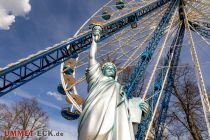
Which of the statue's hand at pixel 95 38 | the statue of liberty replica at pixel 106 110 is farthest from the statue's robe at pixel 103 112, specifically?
the statue's hand at pixel 95 38

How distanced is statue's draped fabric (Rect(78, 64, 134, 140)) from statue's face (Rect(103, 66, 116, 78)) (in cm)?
9

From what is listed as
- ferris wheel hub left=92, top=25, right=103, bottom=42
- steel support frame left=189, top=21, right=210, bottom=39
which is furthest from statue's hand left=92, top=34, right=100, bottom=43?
steel support frame left=189, top=21, right=210, bottom=39

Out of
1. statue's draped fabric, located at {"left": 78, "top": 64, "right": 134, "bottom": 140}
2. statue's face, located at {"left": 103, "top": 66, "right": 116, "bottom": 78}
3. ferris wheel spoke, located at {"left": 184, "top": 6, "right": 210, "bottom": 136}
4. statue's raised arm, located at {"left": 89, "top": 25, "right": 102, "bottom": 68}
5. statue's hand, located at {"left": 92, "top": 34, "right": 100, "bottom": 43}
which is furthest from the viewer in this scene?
ferris wheel spoke, located at {"left": 184, "top": 6, "right": 210, "bottom": 136}

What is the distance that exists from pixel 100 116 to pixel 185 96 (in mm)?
13861

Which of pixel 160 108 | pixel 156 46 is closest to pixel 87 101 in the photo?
pixel 156 46

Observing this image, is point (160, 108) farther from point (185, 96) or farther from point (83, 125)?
point (83, 125)

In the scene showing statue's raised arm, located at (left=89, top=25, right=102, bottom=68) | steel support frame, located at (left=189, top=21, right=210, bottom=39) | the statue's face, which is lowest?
the statue's face

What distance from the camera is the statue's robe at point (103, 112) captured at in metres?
3.85

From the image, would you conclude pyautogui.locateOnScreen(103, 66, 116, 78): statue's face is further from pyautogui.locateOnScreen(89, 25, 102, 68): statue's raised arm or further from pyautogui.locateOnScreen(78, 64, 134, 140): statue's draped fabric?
pyautogui.locateOnScreen(89, 25, 102, 68): statue's raised arm

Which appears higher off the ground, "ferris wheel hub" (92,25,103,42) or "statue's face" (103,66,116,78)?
"ferris wheel hub" (92,25,103,42)

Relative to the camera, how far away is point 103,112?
401 centimetres

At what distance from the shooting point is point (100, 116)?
3959 millimetres

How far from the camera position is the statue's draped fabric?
385cm

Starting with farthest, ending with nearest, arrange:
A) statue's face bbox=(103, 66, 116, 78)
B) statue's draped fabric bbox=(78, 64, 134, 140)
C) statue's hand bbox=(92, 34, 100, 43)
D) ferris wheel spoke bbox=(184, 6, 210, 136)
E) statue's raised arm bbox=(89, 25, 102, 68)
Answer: ferris wheel spoke bbox=(184, 6, 210, 136) → statue's hand bbox=(92, 34, 100, 43) → statue's face bbox=(103, 66, 116, 78) → statue's raised arm bbox=(89, 25, 102, 68) → statue's draped fabric bbox=(78, 64, 134, 140)
